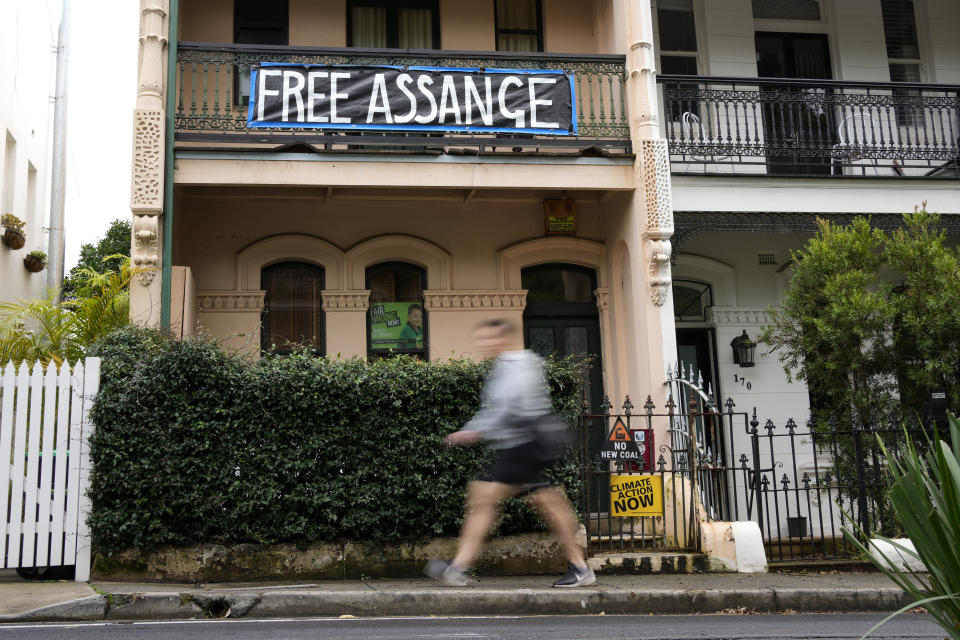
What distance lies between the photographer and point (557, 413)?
7.78m

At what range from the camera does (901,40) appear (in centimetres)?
1341

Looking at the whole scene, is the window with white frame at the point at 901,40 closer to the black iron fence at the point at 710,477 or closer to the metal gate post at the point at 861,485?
the black iron fence at the point at 710,477

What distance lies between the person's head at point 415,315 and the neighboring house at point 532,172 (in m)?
0.02

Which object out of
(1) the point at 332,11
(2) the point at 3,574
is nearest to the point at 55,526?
(2) the point at 3,574

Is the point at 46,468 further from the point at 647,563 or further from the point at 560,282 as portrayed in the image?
the point at 560,282

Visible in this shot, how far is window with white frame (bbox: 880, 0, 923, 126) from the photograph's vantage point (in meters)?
13.3

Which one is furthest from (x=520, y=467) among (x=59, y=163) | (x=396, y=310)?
(x=59, y=163)

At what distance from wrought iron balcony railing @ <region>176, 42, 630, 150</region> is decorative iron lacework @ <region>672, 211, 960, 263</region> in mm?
1208

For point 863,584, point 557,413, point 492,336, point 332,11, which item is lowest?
point 863,584

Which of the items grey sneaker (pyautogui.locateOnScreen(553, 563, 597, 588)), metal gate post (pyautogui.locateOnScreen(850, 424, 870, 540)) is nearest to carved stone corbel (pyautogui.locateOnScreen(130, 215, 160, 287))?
grey sneaker (pyautogui.locateOnScreen(553, 563, 597, 588))

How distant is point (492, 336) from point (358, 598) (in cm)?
205

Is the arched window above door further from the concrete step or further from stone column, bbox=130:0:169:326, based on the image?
the concrete step

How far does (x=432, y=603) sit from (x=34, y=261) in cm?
1253

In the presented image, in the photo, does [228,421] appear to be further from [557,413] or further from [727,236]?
[727,236]
